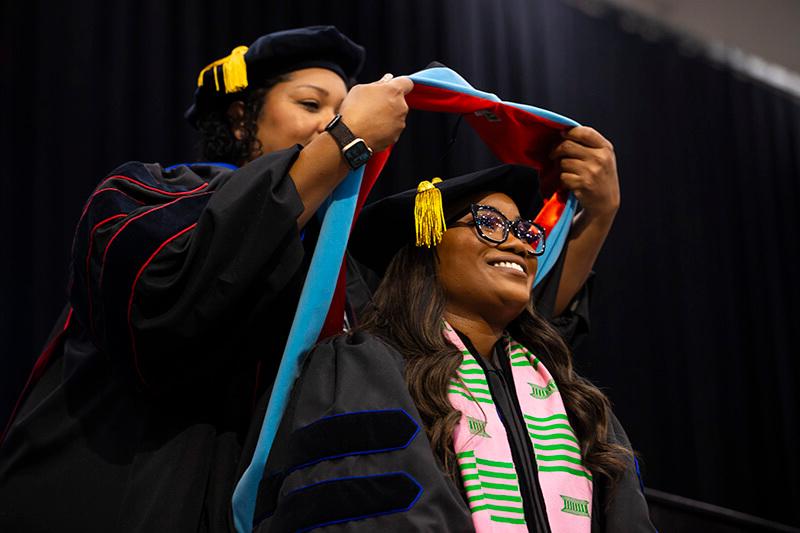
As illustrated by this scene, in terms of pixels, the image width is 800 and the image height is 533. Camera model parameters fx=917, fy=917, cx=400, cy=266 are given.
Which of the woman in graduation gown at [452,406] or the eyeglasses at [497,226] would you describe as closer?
the woman in graduation gown at [452,406]

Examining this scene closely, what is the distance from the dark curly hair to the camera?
2.49 metres

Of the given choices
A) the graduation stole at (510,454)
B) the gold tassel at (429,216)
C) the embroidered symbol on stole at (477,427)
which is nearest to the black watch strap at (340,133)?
the gold tassel at (429,216)

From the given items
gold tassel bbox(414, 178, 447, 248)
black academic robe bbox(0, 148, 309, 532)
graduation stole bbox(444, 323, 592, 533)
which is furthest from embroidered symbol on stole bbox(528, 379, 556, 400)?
black academic robe bbox(0, 148, 309, 532)

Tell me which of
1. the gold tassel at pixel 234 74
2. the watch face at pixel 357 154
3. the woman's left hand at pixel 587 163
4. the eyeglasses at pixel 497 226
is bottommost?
the eyeglasses at pixel 497 226

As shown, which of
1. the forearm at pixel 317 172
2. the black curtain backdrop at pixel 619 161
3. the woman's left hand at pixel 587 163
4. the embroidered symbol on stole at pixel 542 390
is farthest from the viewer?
the black curtain backdrop at pixel 619 161

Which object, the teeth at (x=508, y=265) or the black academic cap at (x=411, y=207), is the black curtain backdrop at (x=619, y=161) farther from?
the teeth at (x=508, y=265)

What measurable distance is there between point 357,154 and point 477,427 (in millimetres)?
603

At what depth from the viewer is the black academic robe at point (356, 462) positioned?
1563mm

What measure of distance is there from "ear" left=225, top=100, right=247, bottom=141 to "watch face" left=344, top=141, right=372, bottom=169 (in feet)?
2.44

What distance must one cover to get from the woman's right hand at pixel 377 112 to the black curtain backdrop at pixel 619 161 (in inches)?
55.4

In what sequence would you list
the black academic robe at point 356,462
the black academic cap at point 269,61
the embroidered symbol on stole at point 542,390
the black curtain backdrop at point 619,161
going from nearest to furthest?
1. the black academic robe at point 356,462
2. the embroidered symbol on stole at point 542,390
3. the black academic cap at point 269,61
4. the black curtain backdrop at point 619,161

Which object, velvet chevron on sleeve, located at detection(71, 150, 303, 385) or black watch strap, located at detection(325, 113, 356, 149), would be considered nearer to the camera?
velvet chevron on sleeve, located at detection(71, 150, 303, 385)

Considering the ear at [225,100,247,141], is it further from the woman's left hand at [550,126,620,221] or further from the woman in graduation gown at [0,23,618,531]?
the woman's left hand at [550,126,620,221]

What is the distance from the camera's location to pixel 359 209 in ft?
6.86
